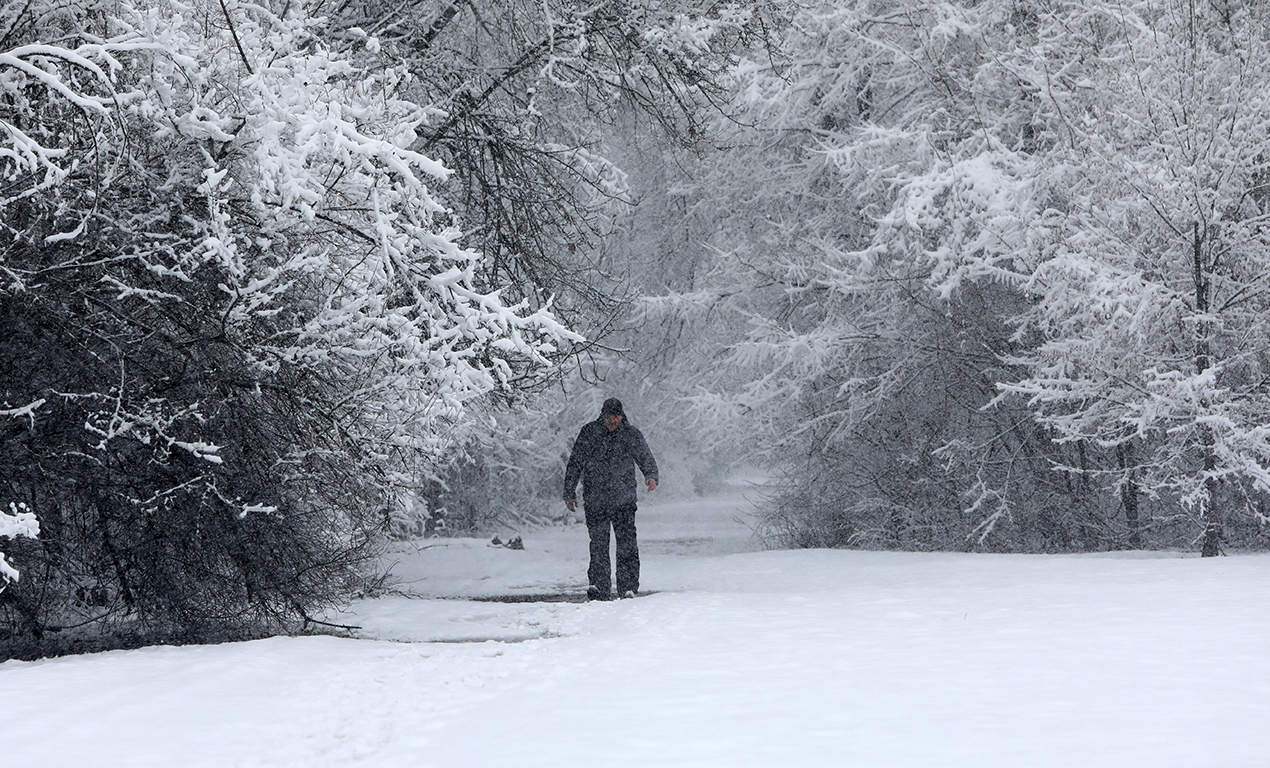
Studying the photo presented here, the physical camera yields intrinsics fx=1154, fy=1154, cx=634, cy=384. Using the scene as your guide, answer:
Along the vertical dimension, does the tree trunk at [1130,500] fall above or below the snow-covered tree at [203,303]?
below

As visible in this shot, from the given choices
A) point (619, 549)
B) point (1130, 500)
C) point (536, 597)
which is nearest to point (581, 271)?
point (619, 549)

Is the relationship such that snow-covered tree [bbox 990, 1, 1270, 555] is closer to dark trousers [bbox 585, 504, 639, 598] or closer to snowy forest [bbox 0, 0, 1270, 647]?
snowy forest [bbox 0, 0, 1270, 647]

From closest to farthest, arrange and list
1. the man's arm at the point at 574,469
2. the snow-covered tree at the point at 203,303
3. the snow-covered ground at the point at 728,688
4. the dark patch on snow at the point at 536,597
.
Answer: the snow-covered ground at the point at 728,688 → the snow-covered tree at the point at 203,303 → the man's arm at the point at 574,469 → the dark patch on snow at the point at 536,597

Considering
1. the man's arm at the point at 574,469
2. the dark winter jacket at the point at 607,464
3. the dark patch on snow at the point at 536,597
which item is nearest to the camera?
the dark winter jacket at the point at 607,464

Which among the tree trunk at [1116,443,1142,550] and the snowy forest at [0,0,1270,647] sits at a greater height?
the snowy forest at [0,0,1270,647]

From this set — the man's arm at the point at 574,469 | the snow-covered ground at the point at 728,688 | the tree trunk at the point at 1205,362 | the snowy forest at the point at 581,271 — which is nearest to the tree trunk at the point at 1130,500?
the snowy forest at the point at 581,271

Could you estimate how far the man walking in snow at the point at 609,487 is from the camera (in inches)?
388

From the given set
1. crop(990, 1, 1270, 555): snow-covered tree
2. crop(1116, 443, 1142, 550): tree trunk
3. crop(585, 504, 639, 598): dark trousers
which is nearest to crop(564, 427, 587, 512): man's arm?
crop(585, 504, 639, 598): dark trousers

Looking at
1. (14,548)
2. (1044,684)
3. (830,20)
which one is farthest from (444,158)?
(830,20)

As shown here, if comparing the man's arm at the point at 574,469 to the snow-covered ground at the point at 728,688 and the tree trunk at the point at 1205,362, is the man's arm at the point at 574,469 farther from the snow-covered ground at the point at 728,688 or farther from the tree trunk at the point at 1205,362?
the tree trunk at the point at 1205,362

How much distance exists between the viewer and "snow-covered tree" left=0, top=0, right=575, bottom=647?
5.71 meters

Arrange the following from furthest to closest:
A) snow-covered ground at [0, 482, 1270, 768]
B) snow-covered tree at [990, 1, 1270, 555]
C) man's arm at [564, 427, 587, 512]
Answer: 1. man's arm at [564, 427, 587, 512]
2. snow-covered tree at [990, 1, 1270, 555]
3. snow-covered ground at [0, 482, 1270, 768]

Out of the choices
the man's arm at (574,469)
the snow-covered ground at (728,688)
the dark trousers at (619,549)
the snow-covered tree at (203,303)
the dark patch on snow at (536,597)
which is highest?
the snow-covered tree at (203,303)

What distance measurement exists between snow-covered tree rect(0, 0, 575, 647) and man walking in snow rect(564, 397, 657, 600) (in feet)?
10.0
